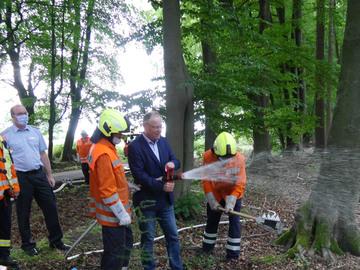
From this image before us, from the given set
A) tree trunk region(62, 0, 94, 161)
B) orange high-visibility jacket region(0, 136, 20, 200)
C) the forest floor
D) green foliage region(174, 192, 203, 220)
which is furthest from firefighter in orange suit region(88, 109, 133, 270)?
tree trunk region(62, 0, 94, 161)

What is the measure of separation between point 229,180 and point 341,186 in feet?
5.92

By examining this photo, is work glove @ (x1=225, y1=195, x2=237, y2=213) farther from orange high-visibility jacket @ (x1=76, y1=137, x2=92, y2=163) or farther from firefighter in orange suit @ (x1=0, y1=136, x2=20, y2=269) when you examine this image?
orange high-visibility jacket @ (x1=76, y1=137, x2=92, y2=163)

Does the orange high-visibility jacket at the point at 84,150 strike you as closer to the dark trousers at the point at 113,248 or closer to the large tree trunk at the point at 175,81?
the large tree trunk at the point at 175,81

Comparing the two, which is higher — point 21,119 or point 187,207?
point 21,119

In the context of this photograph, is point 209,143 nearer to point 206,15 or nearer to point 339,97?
point 206,15

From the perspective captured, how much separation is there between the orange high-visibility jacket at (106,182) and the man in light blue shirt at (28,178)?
1.65 metres

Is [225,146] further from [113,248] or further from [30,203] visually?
[30,203]

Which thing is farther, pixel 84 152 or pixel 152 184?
pixel 84 152

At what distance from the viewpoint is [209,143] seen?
961 centimetres

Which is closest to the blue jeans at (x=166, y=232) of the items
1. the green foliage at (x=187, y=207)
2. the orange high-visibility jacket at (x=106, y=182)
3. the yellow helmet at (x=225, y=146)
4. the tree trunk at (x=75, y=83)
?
the orange high-visibility jacket at (x=106, y=182)

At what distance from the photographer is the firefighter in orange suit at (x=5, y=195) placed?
3865 mm

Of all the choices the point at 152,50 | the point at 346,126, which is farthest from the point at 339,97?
the point at 152,50

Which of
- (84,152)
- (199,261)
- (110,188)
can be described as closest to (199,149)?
(84,152)

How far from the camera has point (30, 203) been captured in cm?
452
